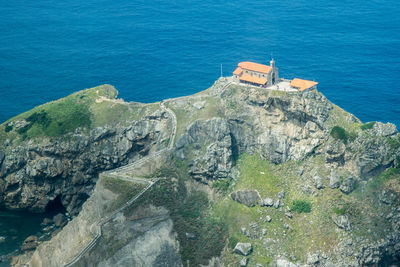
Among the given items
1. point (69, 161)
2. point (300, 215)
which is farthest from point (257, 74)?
point (69, 161)

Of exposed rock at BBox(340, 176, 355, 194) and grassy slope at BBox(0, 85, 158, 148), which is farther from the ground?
grassy slope at BBox(0, 85, 158, 148)

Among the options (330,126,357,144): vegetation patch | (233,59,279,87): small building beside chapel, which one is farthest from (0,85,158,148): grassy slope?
(330,126,357,144): vegetation patch

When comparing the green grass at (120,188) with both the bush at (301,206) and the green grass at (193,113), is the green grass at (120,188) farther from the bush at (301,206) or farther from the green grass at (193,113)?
the bush at (301,206)

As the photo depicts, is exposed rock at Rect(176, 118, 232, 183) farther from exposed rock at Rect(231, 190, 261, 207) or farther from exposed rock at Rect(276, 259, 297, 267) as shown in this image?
exposed rock at Rect(276, 259, 297, 267)

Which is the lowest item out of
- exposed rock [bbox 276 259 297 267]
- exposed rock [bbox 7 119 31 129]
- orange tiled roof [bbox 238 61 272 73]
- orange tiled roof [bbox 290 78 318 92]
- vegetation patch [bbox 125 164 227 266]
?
exposed rock [bbox 276 259 297 267]

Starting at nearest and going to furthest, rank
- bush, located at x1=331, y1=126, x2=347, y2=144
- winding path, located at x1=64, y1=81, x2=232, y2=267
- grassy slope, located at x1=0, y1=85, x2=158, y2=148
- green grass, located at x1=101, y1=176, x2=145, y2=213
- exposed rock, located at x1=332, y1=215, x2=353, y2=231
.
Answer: winding path, located at x1=64, y1=81, x2=232, y2=267 < exposed rock, located at x1=332, y1=215, x2=353, y2=231 < green grass, located at x1=101, y1=176, x2=145, y2=213 < bush, located at x1=331, y1=126, x2=347, y2=144 < grassy slope, located at x1=0, y1=85, x2=158, y2=148

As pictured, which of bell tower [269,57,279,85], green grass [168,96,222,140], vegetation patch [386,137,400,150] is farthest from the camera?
bell tower [269,57,279,85]

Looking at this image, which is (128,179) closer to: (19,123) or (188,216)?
(188,216)

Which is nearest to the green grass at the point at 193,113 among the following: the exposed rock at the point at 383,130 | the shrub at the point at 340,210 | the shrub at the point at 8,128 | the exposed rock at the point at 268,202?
the exposed rock at the point at 268,202
